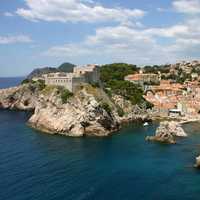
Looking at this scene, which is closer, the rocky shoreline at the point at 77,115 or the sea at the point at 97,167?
the sea at the point at 97,167

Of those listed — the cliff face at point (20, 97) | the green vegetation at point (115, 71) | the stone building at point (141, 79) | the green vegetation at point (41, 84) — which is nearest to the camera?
the green vegetation at point (41, 84)

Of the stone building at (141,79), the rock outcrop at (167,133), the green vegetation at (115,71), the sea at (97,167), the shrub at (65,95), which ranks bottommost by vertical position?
the sea at (97,167)

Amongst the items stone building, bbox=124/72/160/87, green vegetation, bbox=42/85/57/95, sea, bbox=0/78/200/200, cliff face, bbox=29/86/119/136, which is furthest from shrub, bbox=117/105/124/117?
stone building, bbox=124/72/160/87

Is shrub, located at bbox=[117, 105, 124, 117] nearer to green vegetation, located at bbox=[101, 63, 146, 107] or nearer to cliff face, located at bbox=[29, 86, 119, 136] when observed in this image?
green vegetation, located at bbox=[101, 63, 146, 107]

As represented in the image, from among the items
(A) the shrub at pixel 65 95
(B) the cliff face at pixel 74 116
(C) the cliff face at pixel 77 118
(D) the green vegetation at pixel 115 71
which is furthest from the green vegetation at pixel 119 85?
(A) the shrub at pixel 65 95

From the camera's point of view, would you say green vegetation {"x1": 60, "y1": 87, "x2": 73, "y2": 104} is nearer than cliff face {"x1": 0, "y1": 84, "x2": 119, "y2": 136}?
No

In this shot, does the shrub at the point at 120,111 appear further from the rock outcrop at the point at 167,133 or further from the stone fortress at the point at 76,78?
the rock outcrop at the point at 167,133

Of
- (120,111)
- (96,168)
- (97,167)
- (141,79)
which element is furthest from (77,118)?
(141,79)
